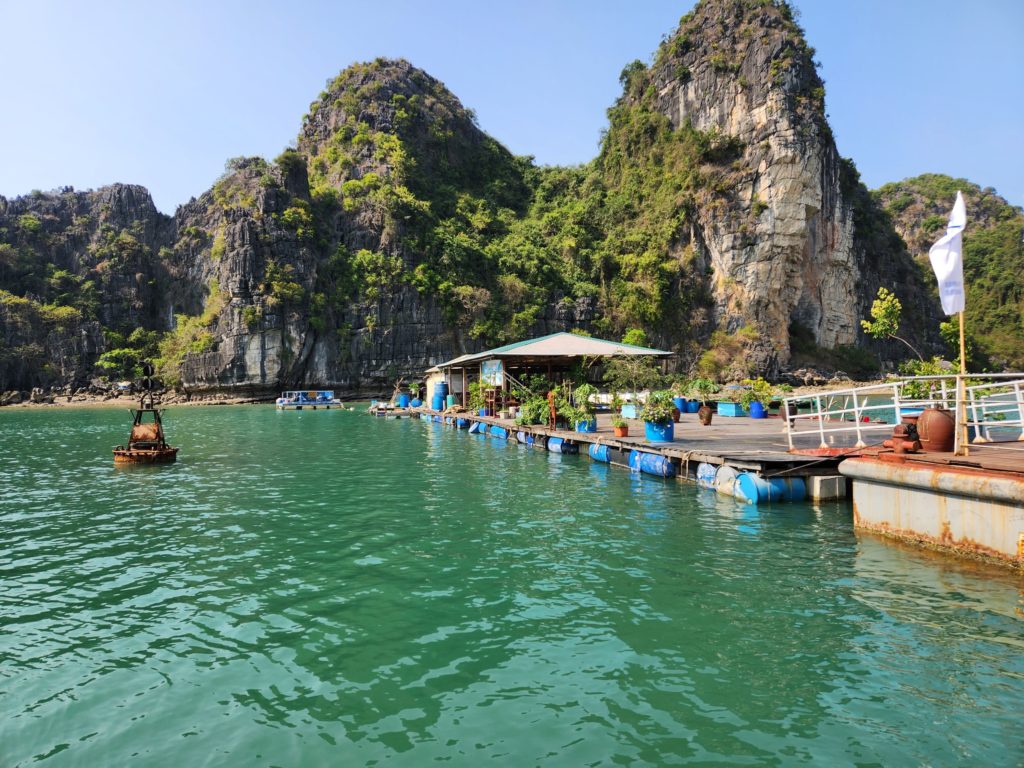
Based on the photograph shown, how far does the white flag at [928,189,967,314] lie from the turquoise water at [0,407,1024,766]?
413 cm

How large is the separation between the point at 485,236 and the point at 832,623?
264 ft

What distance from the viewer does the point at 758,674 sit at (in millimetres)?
5770

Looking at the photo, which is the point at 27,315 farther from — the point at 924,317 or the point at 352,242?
the point at 924,317

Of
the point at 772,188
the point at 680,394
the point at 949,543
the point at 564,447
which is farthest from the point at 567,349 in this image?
the point at 772,188

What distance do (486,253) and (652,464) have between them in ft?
211

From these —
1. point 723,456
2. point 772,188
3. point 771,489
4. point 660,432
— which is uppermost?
point 772,188

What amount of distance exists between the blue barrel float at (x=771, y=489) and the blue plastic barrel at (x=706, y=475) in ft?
4.17

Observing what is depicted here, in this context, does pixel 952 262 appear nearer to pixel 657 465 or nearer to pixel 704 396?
pixel 657 465

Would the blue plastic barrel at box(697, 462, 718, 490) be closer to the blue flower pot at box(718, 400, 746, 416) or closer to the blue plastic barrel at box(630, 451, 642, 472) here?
the blue plastic barrel at box(630, 451, 642, 472)

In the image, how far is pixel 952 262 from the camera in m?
9.12

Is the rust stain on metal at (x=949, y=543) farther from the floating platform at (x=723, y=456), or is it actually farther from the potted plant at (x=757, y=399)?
the potted plant at (x=757, y=399)

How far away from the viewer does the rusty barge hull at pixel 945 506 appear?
836 centimetres

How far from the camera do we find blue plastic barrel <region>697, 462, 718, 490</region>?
49.8 ft

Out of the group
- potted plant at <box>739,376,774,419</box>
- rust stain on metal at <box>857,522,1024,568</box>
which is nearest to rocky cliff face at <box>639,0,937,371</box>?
potted plant at <box>739,376,774,419</box>
